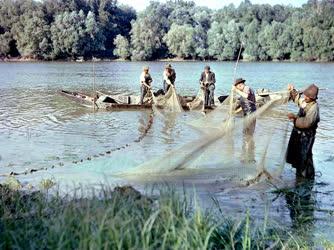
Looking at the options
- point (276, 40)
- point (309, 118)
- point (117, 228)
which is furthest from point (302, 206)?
point (276, 40)

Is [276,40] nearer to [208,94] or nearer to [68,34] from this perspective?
[68,34]

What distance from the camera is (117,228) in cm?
457

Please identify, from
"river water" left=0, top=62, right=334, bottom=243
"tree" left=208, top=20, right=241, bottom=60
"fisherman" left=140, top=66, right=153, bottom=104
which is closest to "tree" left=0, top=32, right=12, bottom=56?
"tree" left=208, top=20, right=241, bottom=60

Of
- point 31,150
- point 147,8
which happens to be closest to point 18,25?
point 147,8

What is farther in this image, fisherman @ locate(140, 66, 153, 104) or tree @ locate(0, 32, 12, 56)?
tree @ locate(0, 32, 12, 56)

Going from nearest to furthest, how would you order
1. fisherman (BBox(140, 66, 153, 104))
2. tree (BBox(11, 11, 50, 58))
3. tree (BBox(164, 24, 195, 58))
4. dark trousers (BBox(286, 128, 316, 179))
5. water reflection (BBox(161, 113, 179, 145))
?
dark trousers (BBox(286, 128, 316, 179))
water reflection (BBox(161, 113, 179, 145))
fisherman (BBox(140, 66, 153, 104))
tree (BBox(164, 24, 195, 58))
tree (BBox(11, 11, 50, 58))

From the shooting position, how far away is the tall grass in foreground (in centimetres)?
442

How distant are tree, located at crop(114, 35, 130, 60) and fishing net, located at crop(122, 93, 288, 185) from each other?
84.6 metres

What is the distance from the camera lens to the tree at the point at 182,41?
8794cm

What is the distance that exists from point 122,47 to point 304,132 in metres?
85.8

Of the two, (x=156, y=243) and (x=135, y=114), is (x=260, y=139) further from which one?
(x=135, y=114)

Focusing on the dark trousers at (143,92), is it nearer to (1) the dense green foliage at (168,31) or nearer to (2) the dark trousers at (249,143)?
(2) the dark trousers at (249,143)

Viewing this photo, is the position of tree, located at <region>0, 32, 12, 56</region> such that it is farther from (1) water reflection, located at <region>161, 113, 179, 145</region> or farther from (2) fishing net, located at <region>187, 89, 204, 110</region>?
(1) water reflection, located at <region>161, 113, 179, 145</region>

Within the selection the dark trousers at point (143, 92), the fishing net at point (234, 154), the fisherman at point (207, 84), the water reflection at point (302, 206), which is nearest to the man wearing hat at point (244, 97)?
the fishing net at point (234, 154)
